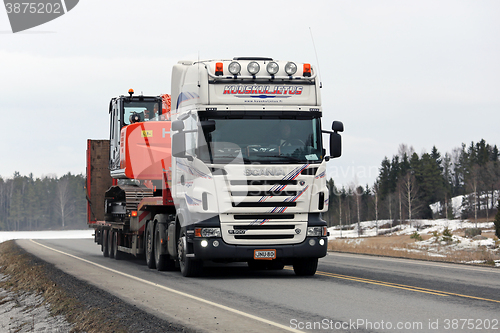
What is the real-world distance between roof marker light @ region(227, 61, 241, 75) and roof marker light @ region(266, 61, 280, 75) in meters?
0.65

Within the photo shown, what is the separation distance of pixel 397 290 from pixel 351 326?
3874 mm

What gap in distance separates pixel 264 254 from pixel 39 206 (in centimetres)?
15690

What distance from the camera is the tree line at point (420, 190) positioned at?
4163 inches

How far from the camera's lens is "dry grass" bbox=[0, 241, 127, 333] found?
8.62m

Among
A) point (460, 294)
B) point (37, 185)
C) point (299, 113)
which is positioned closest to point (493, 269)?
point (460, 294)

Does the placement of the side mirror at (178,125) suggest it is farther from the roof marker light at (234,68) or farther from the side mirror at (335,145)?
the side mirror at (335,145)

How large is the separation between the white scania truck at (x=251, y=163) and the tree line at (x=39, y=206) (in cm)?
14197

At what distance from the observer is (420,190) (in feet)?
364

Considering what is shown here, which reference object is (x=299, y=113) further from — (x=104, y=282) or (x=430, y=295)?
(x=104, y=282)

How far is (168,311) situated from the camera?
924 cm

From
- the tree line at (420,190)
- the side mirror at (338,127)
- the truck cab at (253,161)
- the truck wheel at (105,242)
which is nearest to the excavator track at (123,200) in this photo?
the truck wheel at (105,242)

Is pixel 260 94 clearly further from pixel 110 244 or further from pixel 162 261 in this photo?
pixel 110 244

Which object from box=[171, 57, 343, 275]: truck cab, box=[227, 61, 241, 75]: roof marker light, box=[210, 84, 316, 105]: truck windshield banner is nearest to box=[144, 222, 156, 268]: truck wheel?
box=[171, 57, 343, 275]: truck cab

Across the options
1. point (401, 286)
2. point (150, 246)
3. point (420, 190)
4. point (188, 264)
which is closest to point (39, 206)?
point (420, 190)
